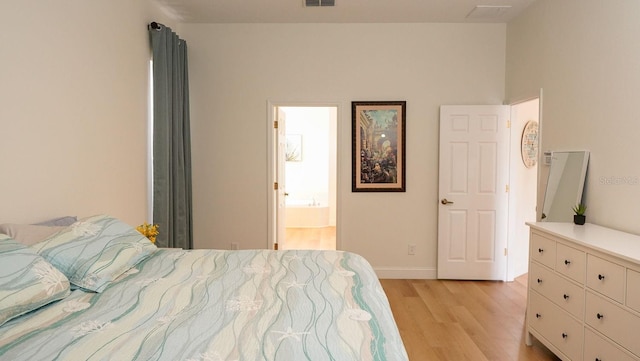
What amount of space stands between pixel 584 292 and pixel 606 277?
218 mm

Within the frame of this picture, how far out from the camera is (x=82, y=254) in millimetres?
1826

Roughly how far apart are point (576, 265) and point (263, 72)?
3498 millimetres

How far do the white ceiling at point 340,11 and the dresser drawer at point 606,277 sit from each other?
2720 millimetres

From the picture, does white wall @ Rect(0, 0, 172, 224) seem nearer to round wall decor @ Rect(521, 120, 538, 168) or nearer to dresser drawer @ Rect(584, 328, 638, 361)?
dresser drawer @ Rect(584, 328, 638, 361)

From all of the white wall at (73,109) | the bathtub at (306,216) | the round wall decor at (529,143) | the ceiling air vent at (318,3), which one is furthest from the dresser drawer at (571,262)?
the bathtub at (306,216)

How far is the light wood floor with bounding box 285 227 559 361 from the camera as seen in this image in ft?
8.96

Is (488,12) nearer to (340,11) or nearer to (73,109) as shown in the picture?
(340,11)

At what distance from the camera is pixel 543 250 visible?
271 cm

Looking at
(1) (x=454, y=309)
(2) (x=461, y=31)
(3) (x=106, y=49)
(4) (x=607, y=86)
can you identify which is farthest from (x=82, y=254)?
(2) (x=461, y=31)

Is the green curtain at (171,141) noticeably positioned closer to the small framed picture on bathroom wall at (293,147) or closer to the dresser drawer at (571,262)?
the dresser drawer at (571,262)

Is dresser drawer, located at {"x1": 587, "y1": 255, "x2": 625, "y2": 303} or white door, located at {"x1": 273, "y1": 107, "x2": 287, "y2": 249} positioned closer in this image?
dresser drawer, located at {"x1": 587, "y1": 255, "x2": 625, "y2": 303}

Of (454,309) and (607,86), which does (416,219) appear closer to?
(454,309)

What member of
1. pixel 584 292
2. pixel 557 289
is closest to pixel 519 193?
pixel 557 289

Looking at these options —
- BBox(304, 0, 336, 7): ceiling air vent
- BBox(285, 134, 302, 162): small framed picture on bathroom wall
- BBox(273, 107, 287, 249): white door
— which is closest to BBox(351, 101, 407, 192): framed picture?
BBox(273, 107, 287, 249): white door
